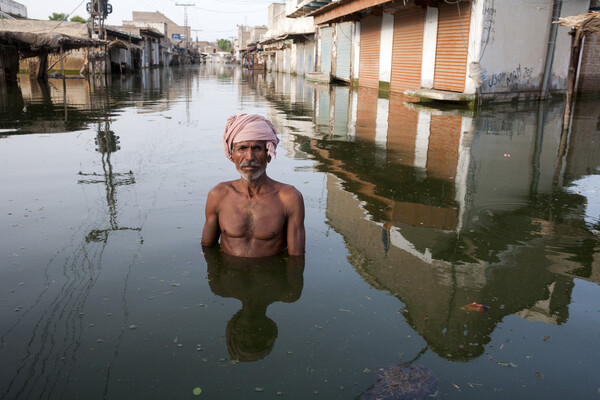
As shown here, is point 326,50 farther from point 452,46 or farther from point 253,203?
point 253,203

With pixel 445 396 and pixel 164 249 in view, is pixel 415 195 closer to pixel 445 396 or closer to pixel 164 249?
pixel 164 249

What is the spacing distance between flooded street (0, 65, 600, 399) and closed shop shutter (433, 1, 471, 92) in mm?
8655

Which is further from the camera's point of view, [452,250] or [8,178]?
[8,178]

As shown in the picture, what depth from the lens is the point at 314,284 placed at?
301 centimetres

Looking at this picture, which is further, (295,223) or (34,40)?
(34,40)

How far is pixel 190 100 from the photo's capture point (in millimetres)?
15422

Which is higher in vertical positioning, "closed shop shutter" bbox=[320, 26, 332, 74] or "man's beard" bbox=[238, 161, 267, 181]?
"closed shop shutter" bbox=[320, 26, 332, 74]

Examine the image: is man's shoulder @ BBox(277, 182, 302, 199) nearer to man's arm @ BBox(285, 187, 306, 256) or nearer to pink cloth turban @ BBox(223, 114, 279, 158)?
man's arm @ BBox(285, 187, 306, 256)

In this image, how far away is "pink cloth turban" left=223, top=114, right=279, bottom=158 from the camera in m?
2.92

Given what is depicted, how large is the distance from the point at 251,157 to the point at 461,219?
2127 mm

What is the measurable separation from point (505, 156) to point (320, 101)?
9.76 metres

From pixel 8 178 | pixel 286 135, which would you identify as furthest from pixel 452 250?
pixel 286 135

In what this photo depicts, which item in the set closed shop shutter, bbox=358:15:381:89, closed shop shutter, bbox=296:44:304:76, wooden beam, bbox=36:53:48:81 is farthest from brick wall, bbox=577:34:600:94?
wooden beam, bbox=36:53:48:81

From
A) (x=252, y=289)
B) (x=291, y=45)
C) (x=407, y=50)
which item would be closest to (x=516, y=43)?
(x=407, y=50)
